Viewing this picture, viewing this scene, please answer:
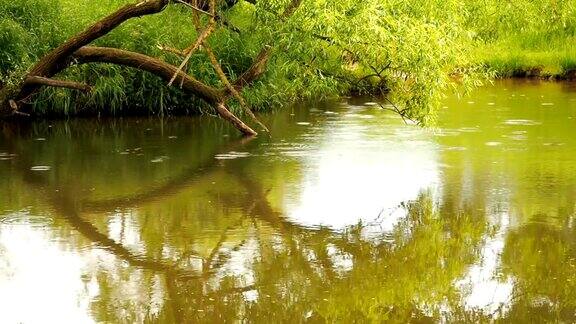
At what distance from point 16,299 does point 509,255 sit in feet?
10.6

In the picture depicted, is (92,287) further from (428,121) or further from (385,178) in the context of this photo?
(428,121)

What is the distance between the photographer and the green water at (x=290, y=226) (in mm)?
5496

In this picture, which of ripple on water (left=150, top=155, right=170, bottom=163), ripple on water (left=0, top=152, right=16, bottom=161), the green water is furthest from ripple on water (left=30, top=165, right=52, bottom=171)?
ripple on water (left=150, top=155, right=170, bottom=163)

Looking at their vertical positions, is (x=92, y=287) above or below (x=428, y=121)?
below

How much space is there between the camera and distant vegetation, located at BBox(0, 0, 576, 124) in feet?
31.2

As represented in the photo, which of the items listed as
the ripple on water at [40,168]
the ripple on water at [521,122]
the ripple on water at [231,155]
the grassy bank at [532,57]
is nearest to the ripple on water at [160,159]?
the ripple on water at [231,155]

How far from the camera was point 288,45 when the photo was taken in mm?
9789

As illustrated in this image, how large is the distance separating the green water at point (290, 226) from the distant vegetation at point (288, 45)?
3.12 feet

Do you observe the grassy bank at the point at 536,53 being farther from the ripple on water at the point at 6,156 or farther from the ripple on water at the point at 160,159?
the ripple on water at the point at 6,156

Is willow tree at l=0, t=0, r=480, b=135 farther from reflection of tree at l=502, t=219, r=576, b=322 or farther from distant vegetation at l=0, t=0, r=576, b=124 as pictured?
reflection of tree at l=502, t=219, r=576, b=322

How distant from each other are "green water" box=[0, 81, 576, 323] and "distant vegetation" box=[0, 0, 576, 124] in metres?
0.95

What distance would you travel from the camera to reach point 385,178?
372 inches

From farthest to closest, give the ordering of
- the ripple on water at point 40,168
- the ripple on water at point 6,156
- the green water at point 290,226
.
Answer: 1. the ripple on water at point 6,156
2. the ripple on water at point 40,168
3. the green water at point 290,226

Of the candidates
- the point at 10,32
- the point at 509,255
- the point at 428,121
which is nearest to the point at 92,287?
the point at 509,255
